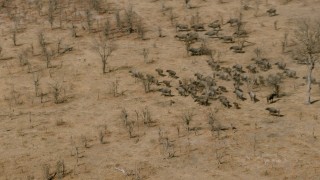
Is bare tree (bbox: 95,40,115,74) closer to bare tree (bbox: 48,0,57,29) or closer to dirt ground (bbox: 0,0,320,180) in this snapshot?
dirt ground (bbox: 0,0,320,180)

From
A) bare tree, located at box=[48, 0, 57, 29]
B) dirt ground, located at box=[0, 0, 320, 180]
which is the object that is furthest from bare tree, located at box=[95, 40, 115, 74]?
bare tree, located at box=[48, 0, 57, 29]

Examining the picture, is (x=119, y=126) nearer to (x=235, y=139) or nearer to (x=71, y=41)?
(x=235, y=139)

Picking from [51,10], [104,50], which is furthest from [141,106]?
[51,10]

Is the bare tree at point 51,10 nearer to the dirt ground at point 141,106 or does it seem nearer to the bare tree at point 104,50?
the dirt ground at point 141,106

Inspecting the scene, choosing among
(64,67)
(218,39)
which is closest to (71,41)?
(64,67)

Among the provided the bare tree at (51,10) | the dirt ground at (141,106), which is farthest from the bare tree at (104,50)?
the bare tree at (51,10)

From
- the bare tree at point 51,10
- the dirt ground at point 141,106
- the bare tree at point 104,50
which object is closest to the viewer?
the dirt ground at point 141,106

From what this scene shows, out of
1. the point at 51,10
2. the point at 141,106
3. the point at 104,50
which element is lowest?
the point at 141,106

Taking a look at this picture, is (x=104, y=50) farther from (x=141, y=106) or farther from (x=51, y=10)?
(x=51, y=10)
